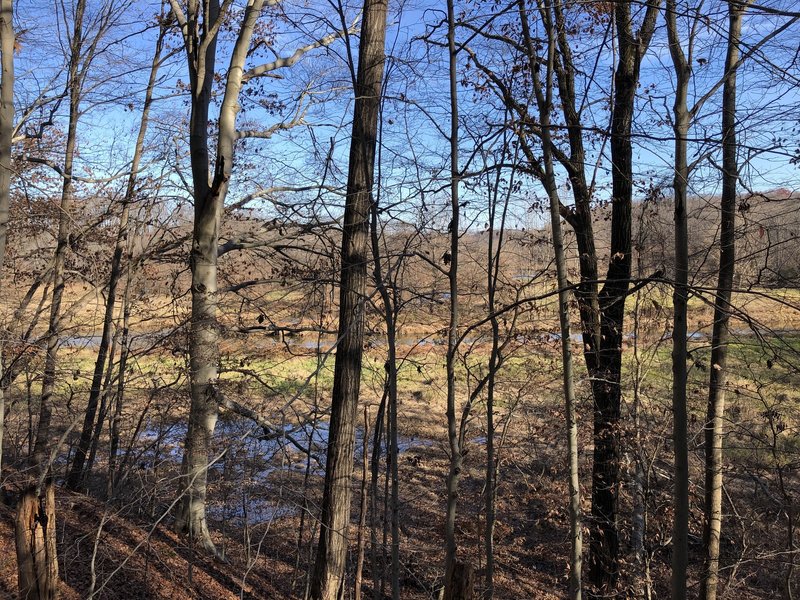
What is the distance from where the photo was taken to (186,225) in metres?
12.1

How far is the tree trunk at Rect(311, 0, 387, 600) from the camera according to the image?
699 centimetres

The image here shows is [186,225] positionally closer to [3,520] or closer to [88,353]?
[3,520]

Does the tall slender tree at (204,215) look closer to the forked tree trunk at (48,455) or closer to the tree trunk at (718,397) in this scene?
the forked tree trunk at (48,455)

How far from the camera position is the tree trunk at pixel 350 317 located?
22.9 ft

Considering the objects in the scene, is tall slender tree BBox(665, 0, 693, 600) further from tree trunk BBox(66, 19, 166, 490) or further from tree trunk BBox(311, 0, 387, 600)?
tree trunk BBox(66, 19, 166, 490)

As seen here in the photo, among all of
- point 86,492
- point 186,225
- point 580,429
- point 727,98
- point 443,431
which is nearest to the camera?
point 727,98

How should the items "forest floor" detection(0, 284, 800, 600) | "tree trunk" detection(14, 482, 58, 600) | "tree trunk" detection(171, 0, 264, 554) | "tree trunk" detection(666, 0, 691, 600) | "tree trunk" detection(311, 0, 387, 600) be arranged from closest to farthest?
"tree trunk" detection(666, 0, 691, 600) → "tree trunk" detection(14, 482, 58, 600) → "tree trunk" detection(311, 0, 387, 600) → "forest floor" detection(0, 284, 800, 600) → "tree trunk" detection(171, 0, 264, 554)

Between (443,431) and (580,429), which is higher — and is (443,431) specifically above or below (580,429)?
below

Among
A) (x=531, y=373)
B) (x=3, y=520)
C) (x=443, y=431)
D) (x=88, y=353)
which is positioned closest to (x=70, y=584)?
(x=3, y=520)

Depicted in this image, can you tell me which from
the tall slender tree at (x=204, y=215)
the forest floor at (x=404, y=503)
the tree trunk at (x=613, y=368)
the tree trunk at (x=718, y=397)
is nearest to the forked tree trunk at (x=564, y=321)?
the forest floor at (x=404, y=503)

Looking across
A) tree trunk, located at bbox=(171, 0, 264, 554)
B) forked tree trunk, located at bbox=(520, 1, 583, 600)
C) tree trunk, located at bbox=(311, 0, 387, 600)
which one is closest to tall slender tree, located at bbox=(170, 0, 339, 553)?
tree trunk, located at bbox=(171, 0, 264, 554)

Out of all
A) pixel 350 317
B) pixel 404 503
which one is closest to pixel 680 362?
pixel 350 317

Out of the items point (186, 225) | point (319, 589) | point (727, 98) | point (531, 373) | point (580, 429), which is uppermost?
point (727, 98)

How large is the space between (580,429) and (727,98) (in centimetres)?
510
